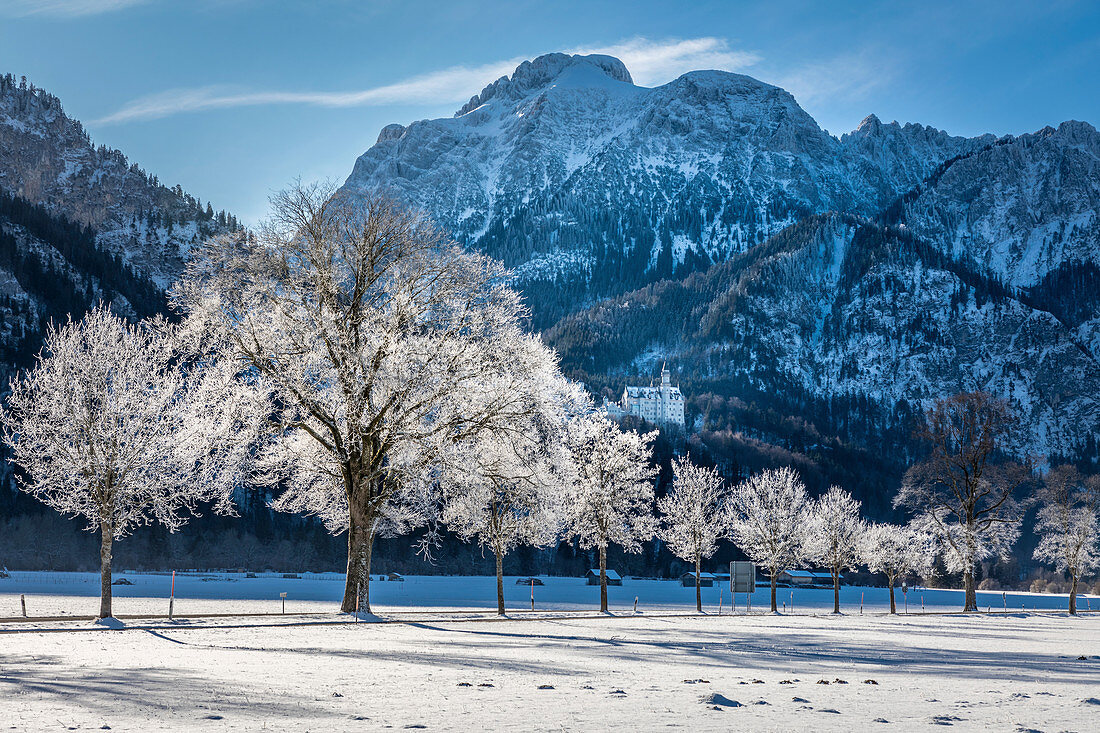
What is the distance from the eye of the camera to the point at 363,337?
3038 centimetres

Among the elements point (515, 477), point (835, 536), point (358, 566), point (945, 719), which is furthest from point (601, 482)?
point (945, 719)

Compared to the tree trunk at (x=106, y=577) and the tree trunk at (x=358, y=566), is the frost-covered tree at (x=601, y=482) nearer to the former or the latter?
the tree trunk at (x=358, y=566)

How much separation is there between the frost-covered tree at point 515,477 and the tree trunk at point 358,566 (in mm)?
3455

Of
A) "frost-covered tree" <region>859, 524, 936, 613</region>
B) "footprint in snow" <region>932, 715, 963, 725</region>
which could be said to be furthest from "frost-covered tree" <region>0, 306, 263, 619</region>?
"frost-covered tree" <region>859, 524, 936, 613</region>

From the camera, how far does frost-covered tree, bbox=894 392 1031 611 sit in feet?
207

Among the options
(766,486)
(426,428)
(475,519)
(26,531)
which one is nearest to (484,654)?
(426,428)

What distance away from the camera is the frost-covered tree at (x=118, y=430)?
103 ft

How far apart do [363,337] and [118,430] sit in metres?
10.4

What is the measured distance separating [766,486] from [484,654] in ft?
190

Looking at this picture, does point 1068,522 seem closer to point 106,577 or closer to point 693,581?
point 693,581

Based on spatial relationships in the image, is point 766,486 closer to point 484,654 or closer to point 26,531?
point 484,654

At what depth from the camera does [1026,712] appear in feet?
Result: 40.0

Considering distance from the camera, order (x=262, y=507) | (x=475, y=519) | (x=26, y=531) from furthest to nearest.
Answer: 1. (x=262, y=507)
2. (x=26, y=531)
3. (x=475, y=519)

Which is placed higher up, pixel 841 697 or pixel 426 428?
pixel 426 428
